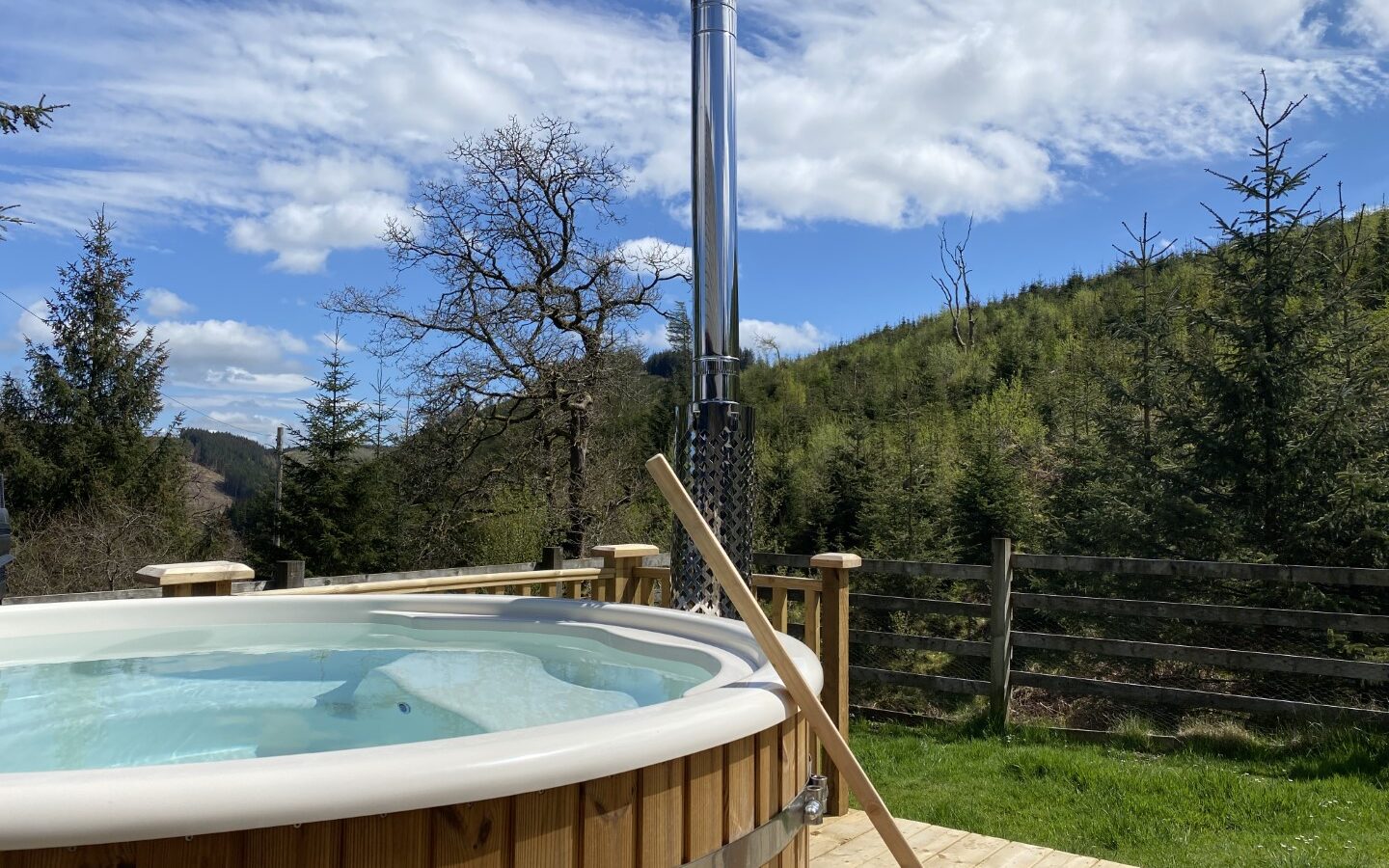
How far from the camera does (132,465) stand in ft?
38.5

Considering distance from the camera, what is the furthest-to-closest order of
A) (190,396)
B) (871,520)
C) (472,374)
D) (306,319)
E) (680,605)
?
1. (190,396)
2. (306,319)
3. (472,374)
4. (871,520)
5. (680,605)

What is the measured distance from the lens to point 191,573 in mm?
3297

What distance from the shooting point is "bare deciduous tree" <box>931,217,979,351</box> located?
15.9 meters

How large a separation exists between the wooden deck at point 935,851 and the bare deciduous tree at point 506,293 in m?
6.63

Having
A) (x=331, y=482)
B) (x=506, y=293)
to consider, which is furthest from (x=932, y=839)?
(x=331, y=482)

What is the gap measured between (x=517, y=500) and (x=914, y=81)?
19.5 ft

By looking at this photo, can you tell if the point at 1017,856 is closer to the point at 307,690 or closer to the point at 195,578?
the point at 307,690

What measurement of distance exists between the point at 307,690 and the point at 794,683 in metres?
1.75

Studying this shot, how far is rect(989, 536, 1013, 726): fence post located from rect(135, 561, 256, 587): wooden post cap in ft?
11.6

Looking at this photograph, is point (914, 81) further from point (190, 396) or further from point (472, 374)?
point (190, 396)

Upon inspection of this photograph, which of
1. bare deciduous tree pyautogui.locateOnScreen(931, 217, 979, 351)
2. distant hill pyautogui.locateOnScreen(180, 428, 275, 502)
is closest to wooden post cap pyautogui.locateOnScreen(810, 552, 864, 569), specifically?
distant hill pyautogui.locateOnScreen(180, 428, 275, 502)

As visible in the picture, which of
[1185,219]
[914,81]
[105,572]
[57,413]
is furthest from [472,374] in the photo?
[1185,219]

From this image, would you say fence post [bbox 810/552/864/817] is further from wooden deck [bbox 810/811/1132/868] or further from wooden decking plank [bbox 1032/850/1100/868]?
wooden decking plank [bbox 1032/850/1100/868]

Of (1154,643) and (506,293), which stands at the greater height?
(506,293)
